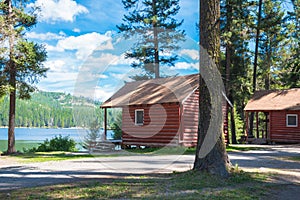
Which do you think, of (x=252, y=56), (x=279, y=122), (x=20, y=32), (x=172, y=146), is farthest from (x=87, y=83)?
(x=252, y=56)

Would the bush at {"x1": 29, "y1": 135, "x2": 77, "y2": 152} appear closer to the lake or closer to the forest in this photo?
the lake

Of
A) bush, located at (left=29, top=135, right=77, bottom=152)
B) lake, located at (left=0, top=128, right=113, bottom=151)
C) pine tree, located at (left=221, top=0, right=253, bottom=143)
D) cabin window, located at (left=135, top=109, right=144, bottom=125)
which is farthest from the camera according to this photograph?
lake, located at (left=0, top=128, right=113, bottom=151)

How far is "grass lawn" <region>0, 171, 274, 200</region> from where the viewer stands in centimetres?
663

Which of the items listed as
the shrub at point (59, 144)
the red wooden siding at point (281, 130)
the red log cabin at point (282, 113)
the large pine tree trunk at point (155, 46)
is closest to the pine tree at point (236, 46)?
the red log cabin at point (282, 113)

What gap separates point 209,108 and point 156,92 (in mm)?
13341

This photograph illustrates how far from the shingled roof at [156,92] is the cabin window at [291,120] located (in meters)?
9.50

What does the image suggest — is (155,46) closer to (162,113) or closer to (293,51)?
(162,113)

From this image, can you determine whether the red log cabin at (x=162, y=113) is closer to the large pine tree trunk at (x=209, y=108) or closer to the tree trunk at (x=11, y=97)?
the tree trunk at (x=11, y=97)

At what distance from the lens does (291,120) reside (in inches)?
1034

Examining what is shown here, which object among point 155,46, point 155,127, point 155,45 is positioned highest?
point 155,45

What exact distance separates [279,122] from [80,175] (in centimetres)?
2158

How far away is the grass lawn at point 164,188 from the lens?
663 cm

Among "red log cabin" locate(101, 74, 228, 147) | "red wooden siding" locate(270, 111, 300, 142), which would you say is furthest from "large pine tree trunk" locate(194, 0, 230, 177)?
"red wooden siding" locate(270, 111, 300, 142)

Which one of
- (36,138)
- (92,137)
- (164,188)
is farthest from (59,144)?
(36,138)
